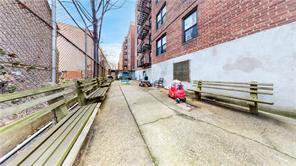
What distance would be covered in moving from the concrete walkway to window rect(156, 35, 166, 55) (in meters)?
8.71

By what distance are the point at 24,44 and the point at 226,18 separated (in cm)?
632

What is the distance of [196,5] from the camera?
6.63 metres

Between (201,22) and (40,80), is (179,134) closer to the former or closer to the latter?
(40,80)

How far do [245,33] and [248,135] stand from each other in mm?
3476

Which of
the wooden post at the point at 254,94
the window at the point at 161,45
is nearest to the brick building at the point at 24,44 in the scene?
the wooden post at the point at 254,94

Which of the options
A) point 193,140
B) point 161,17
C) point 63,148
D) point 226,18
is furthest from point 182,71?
point 63,148

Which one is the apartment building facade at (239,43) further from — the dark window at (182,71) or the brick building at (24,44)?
the brick building at (24,44)

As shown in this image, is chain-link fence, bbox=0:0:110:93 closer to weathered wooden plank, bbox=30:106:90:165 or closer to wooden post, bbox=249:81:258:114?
weathered wooden plank, bbox=30:106:90:165

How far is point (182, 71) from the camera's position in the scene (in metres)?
7.88

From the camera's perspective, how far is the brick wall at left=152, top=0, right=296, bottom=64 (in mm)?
3485

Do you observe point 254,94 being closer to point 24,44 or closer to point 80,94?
point 80,94

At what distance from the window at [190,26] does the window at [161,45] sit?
3.19 m

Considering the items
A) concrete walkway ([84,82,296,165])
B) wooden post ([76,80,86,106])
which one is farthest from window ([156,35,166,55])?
concrete walkway ([84,82,296,165])

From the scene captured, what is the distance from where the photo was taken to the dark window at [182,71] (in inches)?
291
